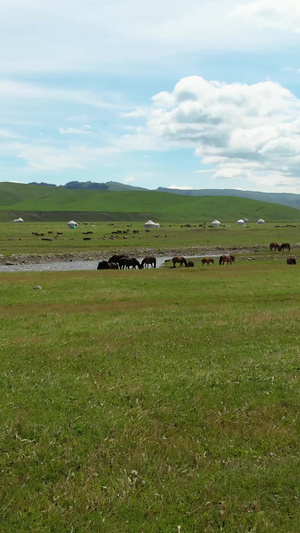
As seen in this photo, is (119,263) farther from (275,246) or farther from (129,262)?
(275,246)

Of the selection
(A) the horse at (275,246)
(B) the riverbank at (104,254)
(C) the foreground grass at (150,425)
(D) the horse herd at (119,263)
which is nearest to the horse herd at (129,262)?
(D) the horse herd at (119,263)

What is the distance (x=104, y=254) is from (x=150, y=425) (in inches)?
2905

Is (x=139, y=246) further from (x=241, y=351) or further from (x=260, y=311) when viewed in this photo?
(x=241, y=351)

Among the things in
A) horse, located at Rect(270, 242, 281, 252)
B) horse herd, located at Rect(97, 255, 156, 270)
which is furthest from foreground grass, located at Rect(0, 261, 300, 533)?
horse, located at Rect(270, 242, 281, 252)

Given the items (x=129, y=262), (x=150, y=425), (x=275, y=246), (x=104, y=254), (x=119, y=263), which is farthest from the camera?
(x=275, y=246)

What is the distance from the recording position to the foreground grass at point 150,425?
25.1ft

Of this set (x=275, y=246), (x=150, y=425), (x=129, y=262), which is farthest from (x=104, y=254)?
(x=150, y=425)

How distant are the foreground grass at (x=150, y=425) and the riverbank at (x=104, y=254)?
2091 inches

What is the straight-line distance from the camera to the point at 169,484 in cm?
828

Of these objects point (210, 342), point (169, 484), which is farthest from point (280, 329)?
point (169, 484)

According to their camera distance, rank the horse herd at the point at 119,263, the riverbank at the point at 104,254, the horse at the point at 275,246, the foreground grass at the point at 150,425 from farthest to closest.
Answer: the horse at the point at 275,246 → the riverbank at the point at 104,254 → the horse herd at the point at 119,263 → the foreground grass at the point at 150,425

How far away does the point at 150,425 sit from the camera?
34.6 ft

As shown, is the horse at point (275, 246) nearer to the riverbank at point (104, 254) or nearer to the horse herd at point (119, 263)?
the riverbank at point (104, 254)

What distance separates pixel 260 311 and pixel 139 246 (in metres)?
73.3
